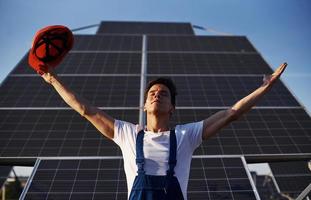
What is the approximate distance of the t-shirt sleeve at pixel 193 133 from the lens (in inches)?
97.5

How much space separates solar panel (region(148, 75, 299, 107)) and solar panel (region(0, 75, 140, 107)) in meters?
1.09

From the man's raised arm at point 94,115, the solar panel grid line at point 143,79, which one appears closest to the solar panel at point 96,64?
the solar panel grid line at point 143,79

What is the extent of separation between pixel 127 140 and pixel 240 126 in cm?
644

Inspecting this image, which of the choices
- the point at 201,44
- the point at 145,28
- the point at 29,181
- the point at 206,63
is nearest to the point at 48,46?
the point at 29,181

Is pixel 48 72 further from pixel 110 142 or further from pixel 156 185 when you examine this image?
pixel 110 142

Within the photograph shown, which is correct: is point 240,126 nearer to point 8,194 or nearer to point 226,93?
point 226,93

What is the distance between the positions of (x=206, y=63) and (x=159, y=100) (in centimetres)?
953

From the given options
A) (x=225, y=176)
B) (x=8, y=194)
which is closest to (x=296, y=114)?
(x=225, y=176)

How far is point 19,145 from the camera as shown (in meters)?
7.38

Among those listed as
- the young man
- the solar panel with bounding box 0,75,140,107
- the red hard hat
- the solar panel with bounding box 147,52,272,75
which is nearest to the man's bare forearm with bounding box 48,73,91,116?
the young man

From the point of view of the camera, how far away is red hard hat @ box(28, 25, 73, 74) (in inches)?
108

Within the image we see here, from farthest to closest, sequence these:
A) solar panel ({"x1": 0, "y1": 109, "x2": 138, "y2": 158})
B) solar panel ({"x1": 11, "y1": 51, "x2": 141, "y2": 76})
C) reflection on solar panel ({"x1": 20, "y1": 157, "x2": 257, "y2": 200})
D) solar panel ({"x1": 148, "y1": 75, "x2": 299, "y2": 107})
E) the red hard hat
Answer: solar panel ({"x1": 11, "y1": 51, "x2": 141, "y2": 76}), solar panel ({"x1": 148, "y1": 75, "x2": 299, "y2": 107}), solar panel ({"x1": 0, "y1": 109, "x2": 138, "y2": 158}), reflection on solar panel ({"x1": 20, "y1": 157, "x2": 257, "y2": 200}), the red hard hat

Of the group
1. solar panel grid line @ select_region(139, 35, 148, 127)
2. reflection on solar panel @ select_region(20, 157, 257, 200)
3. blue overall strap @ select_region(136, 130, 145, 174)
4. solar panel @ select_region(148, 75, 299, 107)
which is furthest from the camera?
solar panel @ select_region(148, 75, 299, 107)

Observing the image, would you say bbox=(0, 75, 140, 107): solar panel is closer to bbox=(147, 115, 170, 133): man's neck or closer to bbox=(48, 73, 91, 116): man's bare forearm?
bbox=(48, 73, 91, 116): man's bare forearm
